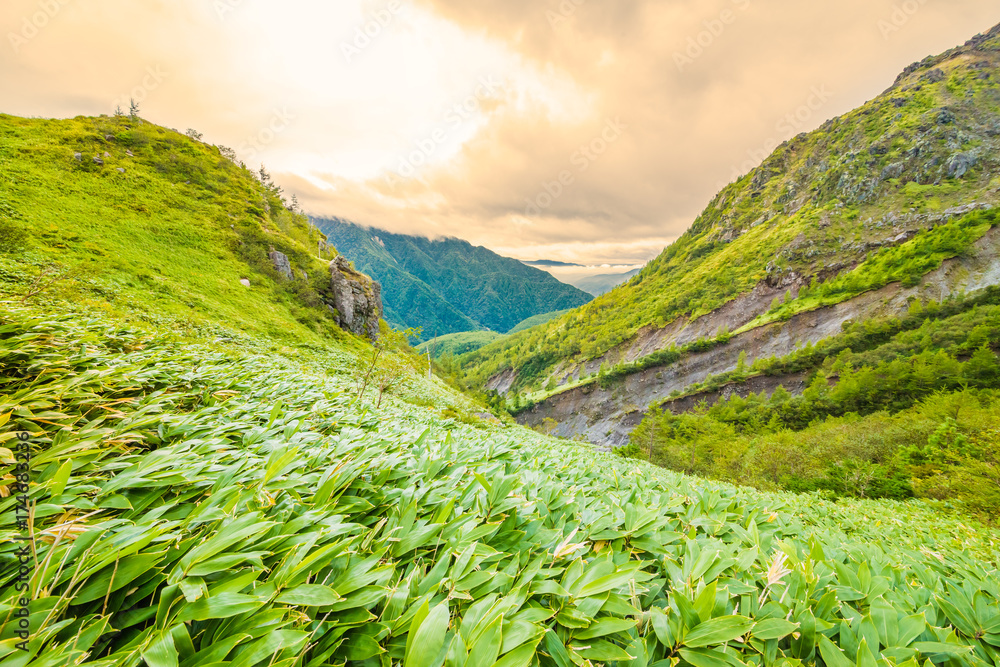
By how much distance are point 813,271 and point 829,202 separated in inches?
1456

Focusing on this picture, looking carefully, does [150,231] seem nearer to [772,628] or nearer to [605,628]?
[605,628]

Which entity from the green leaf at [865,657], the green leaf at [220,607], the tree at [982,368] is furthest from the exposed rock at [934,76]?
the green leaf at [220,607]

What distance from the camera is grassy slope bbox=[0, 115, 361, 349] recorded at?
57.4 ft

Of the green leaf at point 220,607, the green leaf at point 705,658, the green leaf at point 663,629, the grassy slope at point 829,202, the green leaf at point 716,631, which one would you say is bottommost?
the green leaf at point 705,658

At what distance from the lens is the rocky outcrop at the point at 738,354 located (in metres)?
69.5

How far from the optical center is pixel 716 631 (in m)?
1.33

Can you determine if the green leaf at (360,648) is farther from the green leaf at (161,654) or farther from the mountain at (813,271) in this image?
the mountain at (813,271)

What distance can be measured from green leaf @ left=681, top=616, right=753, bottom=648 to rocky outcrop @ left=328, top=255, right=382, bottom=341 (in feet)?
127

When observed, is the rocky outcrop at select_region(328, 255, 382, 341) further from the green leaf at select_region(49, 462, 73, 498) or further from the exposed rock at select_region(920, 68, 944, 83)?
the exposed rock at select_region(920, 68, 944, 83)

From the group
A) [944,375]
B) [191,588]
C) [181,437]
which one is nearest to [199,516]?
[191,588]

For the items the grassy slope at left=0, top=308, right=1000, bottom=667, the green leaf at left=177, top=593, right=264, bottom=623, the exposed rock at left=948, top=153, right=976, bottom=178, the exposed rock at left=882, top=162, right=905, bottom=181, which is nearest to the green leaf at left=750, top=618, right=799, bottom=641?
the grassy slope at left=0, top=308, right=1000, bottom=667

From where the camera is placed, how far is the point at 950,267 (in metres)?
70.4

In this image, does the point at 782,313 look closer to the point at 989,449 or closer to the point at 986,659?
the point at 989,449

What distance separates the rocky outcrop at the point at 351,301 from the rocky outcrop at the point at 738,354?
5315cm
